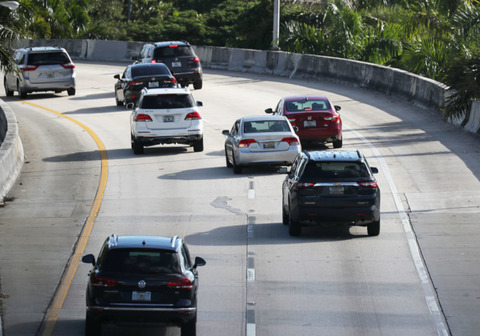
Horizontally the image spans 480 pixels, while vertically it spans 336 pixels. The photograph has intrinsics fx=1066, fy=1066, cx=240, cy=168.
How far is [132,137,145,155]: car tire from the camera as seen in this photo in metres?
29.3

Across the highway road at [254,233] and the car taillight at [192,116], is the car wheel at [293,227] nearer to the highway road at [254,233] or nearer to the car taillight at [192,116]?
the highway road at [254,233]

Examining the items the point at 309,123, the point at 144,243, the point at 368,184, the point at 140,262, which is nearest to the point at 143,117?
the point at 309,123

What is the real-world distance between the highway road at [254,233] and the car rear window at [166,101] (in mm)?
1422

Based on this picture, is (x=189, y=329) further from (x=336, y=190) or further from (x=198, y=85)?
(x=198, y=85)

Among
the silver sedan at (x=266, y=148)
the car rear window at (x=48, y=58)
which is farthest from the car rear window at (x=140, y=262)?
the car rear window at (x=48, y=58)

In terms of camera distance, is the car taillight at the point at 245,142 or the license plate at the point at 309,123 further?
the license plate at the point at 309,123

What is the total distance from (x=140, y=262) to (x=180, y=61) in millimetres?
31705

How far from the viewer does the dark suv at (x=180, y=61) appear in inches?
1713

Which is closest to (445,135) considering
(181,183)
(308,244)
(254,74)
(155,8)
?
(181,183)

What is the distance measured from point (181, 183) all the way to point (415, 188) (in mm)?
5452

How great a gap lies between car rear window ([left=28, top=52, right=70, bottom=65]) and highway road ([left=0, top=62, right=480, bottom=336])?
6442mm

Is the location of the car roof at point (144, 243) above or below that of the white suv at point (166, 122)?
above

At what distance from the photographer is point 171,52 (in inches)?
1731

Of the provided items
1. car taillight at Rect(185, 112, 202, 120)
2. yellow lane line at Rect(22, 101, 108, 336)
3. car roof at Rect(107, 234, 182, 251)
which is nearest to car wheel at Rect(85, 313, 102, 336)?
car roof at Rect(107, 234, 182, 251)
